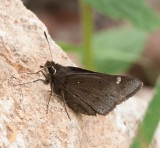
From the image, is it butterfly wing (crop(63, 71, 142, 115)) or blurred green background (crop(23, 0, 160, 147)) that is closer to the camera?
butterfly wing (crop(63, 71, 142, 115))

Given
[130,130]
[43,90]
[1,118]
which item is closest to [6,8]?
[43,90]

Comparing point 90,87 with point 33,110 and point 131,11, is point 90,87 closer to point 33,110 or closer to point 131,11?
point 33,110

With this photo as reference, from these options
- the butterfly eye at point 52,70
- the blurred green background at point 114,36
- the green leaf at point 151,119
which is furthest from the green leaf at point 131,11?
the green leaf at point 151,119

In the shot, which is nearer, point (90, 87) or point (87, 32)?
point (90, 87)

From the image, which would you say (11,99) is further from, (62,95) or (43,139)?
(62,95)

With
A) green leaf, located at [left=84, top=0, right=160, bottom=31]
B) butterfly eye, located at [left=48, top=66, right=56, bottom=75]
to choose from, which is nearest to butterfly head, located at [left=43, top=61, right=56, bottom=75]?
butterfly eye, located at [left=48, top=66, right=56, bottom=75]

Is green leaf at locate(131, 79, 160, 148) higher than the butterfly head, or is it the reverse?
green leaf at locate(131, 79, 160, 148)

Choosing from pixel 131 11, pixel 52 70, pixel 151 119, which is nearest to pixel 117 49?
pixel 131 11

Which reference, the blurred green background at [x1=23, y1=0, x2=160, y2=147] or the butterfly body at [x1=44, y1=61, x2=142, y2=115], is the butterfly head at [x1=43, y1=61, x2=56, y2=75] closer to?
the butterfly body at [x1=44, y1=61, x2=142, y2=115]
